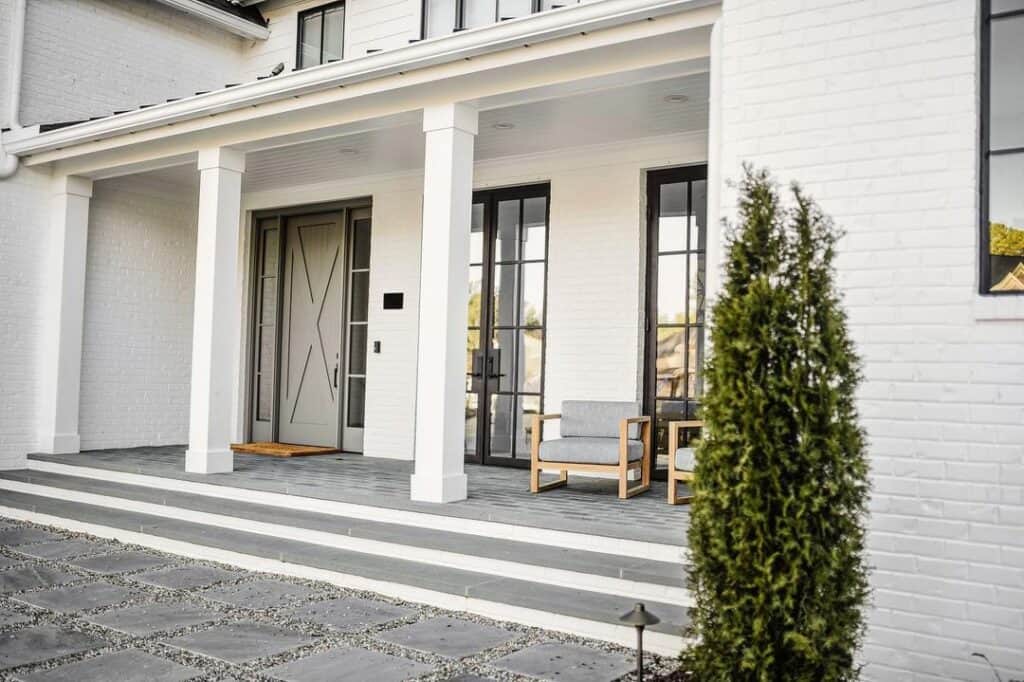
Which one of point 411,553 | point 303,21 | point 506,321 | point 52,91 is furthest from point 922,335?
point 52,91

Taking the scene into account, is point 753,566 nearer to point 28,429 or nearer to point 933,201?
point 933,201

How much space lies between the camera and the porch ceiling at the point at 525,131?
524 centimetres

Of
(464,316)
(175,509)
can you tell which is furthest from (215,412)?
(464,316)

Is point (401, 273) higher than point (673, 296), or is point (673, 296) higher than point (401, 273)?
point (401, 273)

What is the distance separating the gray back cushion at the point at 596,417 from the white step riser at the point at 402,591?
2.07m

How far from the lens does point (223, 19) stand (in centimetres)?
875

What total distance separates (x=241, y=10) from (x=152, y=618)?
23.6 ft

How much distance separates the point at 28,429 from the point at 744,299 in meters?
7.09

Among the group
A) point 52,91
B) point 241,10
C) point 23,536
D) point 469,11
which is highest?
point 241,10

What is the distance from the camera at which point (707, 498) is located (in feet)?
8.34

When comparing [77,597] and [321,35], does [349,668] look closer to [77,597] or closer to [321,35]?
[77,597]

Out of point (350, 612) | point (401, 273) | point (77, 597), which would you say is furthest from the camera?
point (401, 273)

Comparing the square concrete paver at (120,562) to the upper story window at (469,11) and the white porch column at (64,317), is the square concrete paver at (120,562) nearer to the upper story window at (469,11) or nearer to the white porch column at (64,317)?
the white porch column at (64,317)

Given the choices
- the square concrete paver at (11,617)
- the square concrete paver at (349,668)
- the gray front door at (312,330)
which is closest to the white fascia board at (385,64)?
the gray front door at (312,330)
